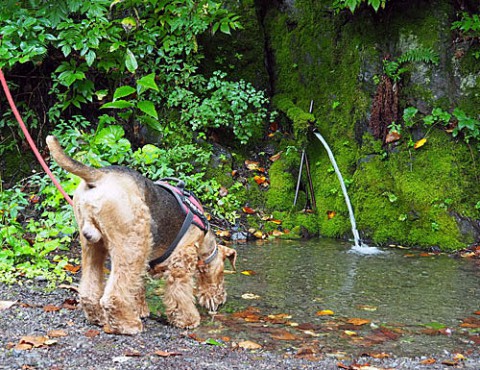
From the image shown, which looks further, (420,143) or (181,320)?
(420,143)

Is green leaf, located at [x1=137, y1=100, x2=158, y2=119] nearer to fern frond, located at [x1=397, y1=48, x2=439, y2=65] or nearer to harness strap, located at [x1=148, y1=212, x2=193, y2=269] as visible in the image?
harness strap, located at [x1=148, y1=212, x2=193, y2=269]

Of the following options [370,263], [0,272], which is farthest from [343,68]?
[0,272]

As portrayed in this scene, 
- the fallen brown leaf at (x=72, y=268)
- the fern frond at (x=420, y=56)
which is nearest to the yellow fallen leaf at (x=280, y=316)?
the fallen brown leaf at (x=72, y=268)

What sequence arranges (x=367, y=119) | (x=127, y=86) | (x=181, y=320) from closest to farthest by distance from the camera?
(x=181, y=320)
(x=127, y=86)
(x=367, y=119)

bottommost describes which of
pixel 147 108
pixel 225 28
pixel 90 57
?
pixel 147 108

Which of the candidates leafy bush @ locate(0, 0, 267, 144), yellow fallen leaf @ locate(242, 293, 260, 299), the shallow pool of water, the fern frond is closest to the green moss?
leafy bush @ locate(0, 0, 267, 144)

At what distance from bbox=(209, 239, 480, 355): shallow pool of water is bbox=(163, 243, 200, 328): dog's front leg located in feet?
1.35

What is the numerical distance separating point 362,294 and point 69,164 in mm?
3224

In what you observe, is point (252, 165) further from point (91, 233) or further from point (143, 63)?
point (91, 233)

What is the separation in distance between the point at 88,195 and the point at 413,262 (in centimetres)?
461

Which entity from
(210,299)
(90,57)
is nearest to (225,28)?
(90,57)

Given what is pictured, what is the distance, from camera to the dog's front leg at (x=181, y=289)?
429 cm

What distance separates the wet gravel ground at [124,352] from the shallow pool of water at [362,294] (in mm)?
363

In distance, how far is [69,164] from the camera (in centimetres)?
384
